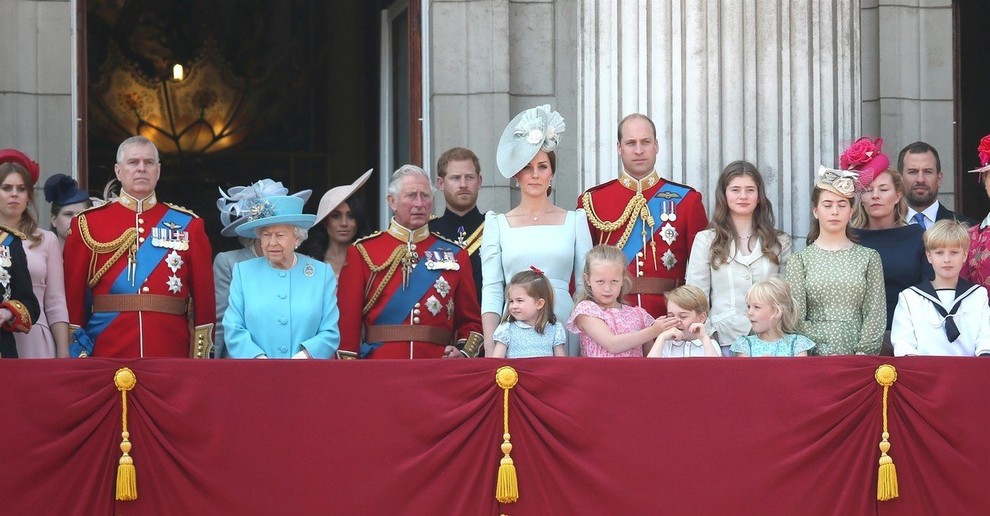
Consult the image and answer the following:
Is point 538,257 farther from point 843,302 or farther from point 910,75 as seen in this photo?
point 910,75

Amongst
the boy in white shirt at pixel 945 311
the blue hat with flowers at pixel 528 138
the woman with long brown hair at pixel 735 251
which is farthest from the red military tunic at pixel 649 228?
the boy in white shirt at pixel 945 311

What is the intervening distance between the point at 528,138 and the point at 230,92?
24.8ft

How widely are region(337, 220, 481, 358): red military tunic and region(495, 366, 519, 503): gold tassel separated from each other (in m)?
1.25

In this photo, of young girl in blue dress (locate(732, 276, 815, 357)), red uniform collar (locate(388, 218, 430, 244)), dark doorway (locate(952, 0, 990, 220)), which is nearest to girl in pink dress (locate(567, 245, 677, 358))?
young girl in blue dress (locate(732, 276, 815, 357))

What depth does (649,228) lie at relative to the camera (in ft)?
26.1

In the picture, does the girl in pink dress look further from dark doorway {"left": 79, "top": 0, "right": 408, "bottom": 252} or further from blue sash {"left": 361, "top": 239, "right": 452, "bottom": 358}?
dark doorway {"left": 79, "top": 0, "right": 408, "bottom": 252}

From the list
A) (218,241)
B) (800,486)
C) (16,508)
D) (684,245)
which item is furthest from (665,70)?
(218,241)

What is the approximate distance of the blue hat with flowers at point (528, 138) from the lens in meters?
7.78

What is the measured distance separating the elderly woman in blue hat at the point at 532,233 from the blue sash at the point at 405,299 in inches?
11.5

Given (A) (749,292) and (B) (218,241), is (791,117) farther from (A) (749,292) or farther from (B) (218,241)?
(B) (218,241)

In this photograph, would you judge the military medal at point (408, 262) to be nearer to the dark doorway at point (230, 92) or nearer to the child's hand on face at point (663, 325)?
the child's hand on face at point (663, 325)

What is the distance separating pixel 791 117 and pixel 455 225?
1724mm

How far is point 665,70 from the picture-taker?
864 centimetres

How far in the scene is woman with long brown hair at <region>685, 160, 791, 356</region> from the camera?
764 centimetres
